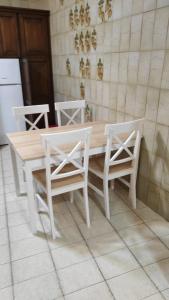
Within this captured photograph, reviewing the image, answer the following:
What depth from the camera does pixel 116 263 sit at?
159 cm

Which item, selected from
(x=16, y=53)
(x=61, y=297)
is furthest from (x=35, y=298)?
(x=16, y=53)

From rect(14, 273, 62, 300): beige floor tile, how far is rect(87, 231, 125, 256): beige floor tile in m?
0.38

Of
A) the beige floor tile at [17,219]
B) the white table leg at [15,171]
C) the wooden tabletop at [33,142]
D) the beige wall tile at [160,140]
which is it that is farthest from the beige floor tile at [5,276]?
the beige wall tile at [160,140]

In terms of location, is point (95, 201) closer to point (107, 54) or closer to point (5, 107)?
point (107, 54)

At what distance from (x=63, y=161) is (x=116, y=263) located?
2.76ft

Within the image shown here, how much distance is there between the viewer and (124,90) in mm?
2238

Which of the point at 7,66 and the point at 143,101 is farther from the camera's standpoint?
the point at 7,66

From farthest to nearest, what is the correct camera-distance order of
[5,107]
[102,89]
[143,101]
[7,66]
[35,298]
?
1. [5,107]
2. [7,66]
3. [102,89]
4. [143,101]
5. [35,298]

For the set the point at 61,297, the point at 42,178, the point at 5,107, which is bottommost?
the point at 61,297

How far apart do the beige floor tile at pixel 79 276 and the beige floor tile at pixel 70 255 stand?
0.04m

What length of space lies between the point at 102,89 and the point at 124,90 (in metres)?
0.42

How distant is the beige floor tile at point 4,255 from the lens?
161 cm

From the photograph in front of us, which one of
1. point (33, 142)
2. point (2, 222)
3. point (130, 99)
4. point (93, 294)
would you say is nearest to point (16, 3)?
point (130, 99)

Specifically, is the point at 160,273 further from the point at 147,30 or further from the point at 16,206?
the point at 147,30
